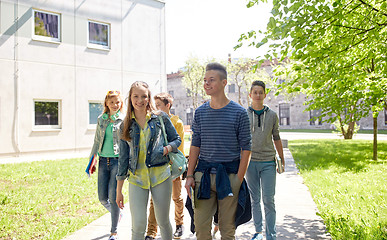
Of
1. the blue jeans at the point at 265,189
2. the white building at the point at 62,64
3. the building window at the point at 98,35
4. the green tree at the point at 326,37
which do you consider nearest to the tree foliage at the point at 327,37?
the green tree at the point at 326,37

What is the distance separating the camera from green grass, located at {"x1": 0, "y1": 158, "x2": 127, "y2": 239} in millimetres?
4894

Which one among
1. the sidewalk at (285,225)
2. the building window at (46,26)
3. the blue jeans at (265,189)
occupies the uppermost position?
the building window at (46,26)

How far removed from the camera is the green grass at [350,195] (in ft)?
15.1

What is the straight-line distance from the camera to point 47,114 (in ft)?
50.1

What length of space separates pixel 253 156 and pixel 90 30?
1475 centimetres

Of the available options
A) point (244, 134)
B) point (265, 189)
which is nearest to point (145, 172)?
point (244, 134)

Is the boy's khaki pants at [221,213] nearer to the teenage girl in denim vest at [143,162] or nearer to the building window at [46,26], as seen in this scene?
the teenage girl in denim vest at [143,162]

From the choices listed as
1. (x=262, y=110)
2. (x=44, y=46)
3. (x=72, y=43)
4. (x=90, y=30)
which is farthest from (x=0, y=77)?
(x=262, y=110)

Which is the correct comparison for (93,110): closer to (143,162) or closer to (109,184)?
(109,184)

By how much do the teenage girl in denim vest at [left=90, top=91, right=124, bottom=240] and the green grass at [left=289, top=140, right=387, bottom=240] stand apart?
2985mm

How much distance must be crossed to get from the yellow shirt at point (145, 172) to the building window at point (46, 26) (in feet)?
45.5

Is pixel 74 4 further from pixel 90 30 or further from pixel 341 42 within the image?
pixel 341 42

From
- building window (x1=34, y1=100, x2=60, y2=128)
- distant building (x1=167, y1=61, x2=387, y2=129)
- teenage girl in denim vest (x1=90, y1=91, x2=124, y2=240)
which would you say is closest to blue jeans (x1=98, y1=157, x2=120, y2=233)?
teenage girl in denim vest (x1=90, y1=91, x2=124, y2=240)

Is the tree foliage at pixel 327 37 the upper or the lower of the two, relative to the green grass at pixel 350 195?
upper
